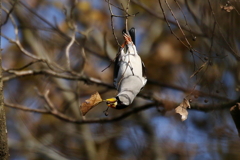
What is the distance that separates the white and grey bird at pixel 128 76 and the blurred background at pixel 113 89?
0.36 meters

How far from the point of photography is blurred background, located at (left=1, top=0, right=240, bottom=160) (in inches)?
98.9

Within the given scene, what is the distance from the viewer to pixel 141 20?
6.58m

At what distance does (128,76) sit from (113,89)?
1836 mm

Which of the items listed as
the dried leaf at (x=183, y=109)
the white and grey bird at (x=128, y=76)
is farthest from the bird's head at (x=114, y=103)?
the dried leaf at (x=183, y=109)

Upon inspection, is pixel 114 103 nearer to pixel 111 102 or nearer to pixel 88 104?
pixel 111 102

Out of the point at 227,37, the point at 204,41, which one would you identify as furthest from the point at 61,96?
the point at 227,37

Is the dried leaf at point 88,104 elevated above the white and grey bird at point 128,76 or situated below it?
below

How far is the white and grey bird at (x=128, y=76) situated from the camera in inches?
74.3

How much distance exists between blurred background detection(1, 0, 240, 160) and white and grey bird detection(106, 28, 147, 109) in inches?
14.3

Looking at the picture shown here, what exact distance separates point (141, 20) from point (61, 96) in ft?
7.13

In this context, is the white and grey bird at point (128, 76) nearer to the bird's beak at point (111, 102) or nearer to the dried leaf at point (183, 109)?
the bird's beak at point (111, 102)

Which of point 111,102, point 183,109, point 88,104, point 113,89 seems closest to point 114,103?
point 111,102

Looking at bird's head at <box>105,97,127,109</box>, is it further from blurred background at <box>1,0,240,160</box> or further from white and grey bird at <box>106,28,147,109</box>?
blurred background at <box>1,0,240,160</box>

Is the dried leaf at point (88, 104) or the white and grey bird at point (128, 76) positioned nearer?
the dried leaf at point (88, 104)
